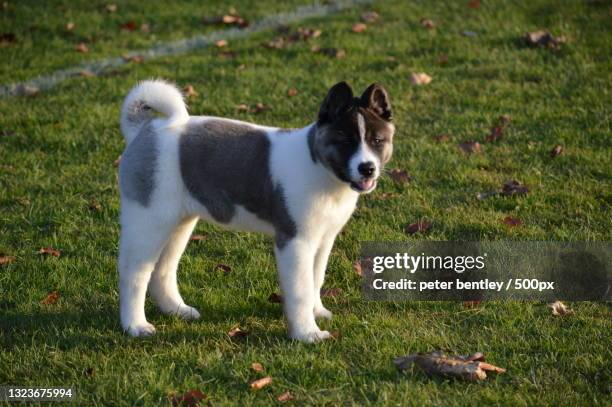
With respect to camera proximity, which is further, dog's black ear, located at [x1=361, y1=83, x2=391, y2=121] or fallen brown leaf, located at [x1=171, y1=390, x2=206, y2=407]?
dog's black ear, located at [x1=361, y1=83, x2=391, y2=121]

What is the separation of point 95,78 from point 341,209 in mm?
5674

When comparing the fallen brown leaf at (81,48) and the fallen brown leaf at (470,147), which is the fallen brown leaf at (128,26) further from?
the fallen brown leaf at (470,147)

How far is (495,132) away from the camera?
834cm

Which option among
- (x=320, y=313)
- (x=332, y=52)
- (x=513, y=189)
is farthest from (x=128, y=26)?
(x=320, y=313)

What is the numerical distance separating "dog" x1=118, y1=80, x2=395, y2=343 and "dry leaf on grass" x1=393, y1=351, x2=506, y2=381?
61cm

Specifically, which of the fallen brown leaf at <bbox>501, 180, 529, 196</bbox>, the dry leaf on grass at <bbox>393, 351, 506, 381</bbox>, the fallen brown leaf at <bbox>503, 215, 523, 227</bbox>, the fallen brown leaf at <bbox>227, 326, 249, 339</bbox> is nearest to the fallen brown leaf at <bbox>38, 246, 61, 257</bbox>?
the fallen brown leaf at <bbox>227, 326, 249, 339</bbox>

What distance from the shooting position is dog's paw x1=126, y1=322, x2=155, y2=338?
5.17 metres

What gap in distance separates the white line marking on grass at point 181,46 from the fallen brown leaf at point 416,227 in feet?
16.3

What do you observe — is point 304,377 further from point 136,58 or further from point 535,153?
point 136,58

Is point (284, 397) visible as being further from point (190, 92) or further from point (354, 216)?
point (190, 92)

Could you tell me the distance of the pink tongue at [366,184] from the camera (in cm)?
476

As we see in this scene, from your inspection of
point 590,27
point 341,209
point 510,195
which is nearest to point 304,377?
point 341,209

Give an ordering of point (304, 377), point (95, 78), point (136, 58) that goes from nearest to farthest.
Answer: point (304, 377) < point (95, 78) < point (136, 58)

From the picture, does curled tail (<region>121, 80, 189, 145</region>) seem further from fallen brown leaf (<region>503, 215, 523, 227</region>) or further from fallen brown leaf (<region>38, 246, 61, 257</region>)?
fallen brown leaf (<region>503, 215, 523, 227</region>)
